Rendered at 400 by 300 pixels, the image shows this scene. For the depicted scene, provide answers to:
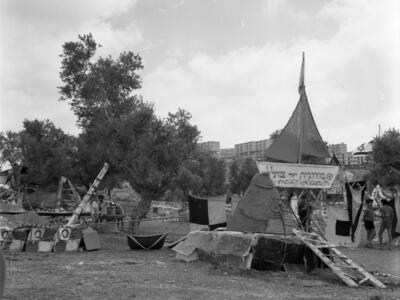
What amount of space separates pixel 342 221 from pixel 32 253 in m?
10.0

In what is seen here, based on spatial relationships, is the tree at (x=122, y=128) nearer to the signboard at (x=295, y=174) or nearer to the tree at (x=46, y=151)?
the tree at (x=46, y=151)

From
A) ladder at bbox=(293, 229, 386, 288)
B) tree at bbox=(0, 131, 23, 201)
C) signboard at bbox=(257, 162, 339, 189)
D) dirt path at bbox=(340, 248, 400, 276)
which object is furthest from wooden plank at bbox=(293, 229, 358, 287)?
tree at bbox=(0, 131, 23, 201)

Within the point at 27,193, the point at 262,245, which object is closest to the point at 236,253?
the point at 262,245

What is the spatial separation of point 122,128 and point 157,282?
39.1ft

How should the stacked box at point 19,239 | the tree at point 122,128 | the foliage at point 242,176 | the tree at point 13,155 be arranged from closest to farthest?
the stacked box at point 19,239 < the tree at point 122,128 < the tree at point 13,155 < the foliage at point 242,176

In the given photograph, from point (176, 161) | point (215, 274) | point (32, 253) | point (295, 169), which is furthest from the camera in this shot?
point (176, 161)

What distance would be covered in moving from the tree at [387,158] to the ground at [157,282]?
19565 millimetres

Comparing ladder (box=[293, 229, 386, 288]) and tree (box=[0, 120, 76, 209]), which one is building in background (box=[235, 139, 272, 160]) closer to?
tree (box=[0, 120, 76, 209])

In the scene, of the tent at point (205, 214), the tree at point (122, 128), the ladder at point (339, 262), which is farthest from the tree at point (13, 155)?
the ladder at point (339, 262)

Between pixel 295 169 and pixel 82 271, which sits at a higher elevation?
pixel 295 169

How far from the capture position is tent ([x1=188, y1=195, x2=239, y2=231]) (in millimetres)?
16609

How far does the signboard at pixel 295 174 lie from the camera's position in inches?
477

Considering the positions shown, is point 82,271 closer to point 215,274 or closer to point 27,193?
point 215,274

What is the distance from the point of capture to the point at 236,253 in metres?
10.8
